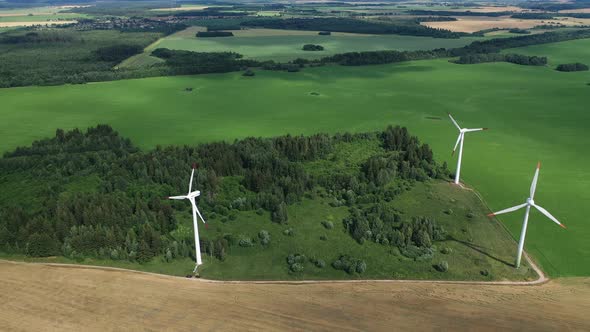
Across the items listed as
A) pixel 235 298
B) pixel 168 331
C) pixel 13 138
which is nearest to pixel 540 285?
pixel 235 298

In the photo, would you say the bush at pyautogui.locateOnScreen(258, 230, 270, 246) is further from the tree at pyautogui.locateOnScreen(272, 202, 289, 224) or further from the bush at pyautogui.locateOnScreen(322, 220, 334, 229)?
the bush at pyautogui.locateOnScreen(322, 220, 334, 229)

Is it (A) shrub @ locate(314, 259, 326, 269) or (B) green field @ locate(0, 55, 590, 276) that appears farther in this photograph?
(B) green field @ locate(0, 55, 590, 276)

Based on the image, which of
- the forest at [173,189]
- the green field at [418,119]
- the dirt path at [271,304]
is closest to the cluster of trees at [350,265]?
the dirt path at [271,304]

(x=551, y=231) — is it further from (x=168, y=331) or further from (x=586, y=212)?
(x=168, y=331)

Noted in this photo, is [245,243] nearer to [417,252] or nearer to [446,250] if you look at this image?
[417,252]

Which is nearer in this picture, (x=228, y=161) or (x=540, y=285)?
(x=540, y=285)

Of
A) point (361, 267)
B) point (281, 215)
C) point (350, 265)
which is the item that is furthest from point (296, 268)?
point (281, 215)

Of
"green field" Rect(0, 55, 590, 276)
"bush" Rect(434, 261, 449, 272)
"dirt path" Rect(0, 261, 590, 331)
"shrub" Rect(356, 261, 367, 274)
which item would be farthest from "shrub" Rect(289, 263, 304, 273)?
"green field" Rect(0, 55, 590, 276)

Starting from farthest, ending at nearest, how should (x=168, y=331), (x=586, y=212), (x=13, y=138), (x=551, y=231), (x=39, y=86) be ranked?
(x=39, y=86) < (x=13, y=138) < (x=586, y=212) < (x=551, y=231) < (x=168, y=331)
